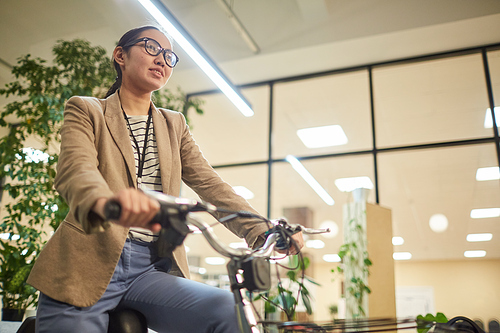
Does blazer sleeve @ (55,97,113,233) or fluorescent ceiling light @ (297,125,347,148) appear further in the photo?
fluorescent ceiling light @ (297,125,347,148)

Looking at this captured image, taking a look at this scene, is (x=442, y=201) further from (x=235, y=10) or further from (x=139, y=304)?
(x=139, y=304)

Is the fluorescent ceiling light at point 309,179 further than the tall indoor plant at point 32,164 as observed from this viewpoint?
Yes

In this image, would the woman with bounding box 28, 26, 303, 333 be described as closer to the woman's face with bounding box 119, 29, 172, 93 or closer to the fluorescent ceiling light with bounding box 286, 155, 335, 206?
the woman's face with bounding box 119, 29, 172, 93

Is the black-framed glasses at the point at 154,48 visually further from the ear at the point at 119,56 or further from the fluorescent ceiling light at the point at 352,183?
the fluorescent ceiling light at the point at 352,183

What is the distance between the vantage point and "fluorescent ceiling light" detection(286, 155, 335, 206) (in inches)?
A: 221

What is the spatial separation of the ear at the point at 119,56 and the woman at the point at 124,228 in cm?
3

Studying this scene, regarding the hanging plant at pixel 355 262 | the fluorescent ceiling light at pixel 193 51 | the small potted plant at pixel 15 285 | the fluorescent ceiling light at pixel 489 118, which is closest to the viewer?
the fluorescent ceiling light at pixel 193 51

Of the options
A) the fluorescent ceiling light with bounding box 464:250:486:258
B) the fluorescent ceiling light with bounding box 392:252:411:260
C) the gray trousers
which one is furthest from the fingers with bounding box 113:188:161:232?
the fluorescent ceiling light with bounding box 464:250:486:258

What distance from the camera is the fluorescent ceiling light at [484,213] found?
463cm

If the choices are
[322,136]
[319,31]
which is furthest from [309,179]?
[319,31]

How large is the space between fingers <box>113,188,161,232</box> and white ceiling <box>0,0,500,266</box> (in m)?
4.19

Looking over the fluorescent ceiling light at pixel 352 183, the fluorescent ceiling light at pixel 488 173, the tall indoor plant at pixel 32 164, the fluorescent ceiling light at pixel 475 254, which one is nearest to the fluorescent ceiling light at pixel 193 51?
the tall indoor plant at pixel 32 164

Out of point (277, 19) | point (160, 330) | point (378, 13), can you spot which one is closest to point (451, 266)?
point (378, 13)

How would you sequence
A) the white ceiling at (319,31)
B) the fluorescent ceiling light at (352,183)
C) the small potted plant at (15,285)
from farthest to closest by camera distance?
1. the fluorescent ceiling light at (352,183)
2. the white ceiling at (319,31)
3. the small potted plant at (15,285)
